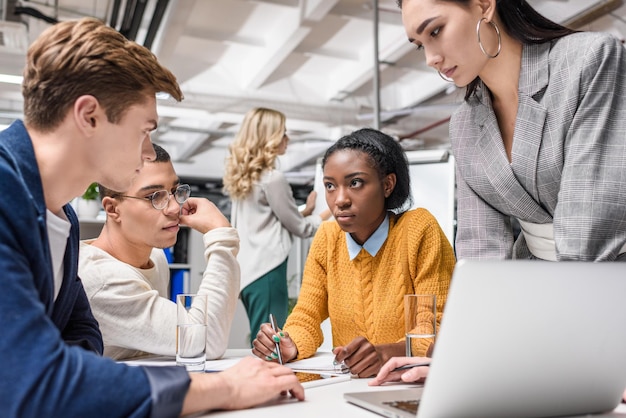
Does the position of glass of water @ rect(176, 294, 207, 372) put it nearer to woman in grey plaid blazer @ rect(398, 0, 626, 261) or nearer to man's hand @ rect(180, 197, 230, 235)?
man's hand @ rect(180, 197, 230, 235)

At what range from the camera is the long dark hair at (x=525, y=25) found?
132cm

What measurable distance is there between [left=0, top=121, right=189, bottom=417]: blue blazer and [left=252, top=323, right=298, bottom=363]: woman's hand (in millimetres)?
689

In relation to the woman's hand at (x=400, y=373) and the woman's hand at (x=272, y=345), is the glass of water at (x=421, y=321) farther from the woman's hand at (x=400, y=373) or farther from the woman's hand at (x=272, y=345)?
the woman's hand at (x=272, y=345)

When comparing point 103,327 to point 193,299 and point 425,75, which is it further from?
point 425,75

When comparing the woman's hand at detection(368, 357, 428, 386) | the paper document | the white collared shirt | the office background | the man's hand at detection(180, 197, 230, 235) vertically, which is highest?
the office background

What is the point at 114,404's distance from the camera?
0.69 m

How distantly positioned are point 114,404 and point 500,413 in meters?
0.45

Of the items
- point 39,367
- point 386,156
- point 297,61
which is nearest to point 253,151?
point 386,156

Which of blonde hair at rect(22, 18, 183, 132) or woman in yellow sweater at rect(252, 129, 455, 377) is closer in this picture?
blonde hair at rect(22, 18, 183, 132)

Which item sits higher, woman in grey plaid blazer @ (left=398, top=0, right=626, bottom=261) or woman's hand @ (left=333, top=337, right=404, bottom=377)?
woman in grey plaid blazer @ (left=398, top=0, right=626, bottom=261)

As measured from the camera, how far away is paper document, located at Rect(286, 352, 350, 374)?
4.13 ft

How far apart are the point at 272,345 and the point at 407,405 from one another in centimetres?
69

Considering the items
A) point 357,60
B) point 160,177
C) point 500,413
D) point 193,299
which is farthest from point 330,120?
point 500,413

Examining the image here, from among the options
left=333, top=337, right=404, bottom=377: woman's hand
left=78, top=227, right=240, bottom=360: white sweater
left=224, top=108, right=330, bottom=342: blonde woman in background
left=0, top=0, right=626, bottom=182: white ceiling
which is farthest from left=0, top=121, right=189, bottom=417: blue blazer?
left=0, top=0, right=626, bottom=182: white ceiling
